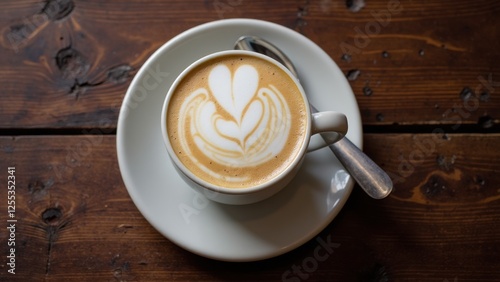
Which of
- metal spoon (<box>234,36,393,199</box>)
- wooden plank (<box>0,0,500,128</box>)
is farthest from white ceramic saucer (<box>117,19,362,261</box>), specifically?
wooden plank (<box>0,0,500,128</box>)

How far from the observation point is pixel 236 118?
815mm

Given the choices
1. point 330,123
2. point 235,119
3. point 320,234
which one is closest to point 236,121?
point 235,119

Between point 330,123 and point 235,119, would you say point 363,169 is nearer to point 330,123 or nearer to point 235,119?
point 330,123

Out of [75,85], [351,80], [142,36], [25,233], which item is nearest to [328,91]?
[351,80]

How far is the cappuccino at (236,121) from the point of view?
0.80m

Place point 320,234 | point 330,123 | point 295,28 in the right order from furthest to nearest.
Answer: point 295,28 < point 320,234 < point 330,123

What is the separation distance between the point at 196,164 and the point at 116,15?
Result: 0.44 meters

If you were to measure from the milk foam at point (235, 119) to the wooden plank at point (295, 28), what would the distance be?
0.24m

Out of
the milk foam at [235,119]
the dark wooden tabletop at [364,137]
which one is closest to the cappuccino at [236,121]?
the milk foam at [235,119]

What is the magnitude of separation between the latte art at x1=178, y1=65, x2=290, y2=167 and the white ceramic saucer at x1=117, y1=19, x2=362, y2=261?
0.32 feet

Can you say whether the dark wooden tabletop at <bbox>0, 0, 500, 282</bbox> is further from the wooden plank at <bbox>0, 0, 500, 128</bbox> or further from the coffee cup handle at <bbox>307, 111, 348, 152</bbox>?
the coffee cup handle at <bbox>307, 111, 348, 152</bbox>

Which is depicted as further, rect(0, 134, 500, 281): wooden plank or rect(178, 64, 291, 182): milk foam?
rect(0, 134, 500, 281): wooden plank

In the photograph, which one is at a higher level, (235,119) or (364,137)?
(235,119)

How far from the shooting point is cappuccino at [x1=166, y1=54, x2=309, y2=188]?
796mm
